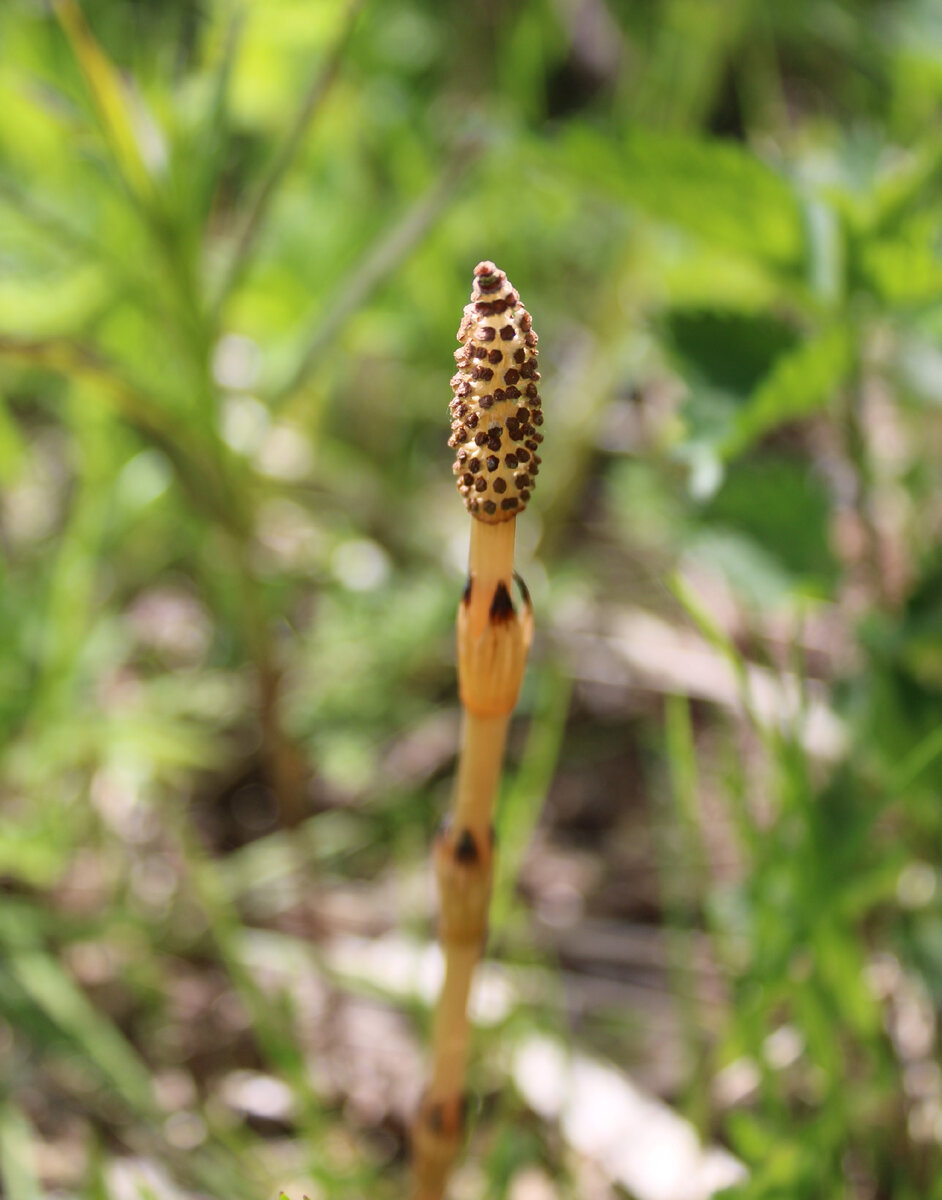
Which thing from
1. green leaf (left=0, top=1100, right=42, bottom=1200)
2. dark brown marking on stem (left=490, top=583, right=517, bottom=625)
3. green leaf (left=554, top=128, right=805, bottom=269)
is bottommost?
green leaf (left=0, top=1100, right=42, bottom=1200)

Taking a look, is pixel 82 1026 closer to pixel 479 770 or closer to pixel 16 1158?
pixel 16 1158

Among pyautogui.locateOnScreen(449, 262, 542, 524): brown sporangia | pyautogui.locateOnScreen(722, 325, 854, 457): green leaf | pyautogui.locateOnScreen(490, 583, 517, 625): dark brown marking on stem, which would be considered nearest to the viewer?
pyautogui.locateOnScreen(449, 262, 542, 524): brown sporangia

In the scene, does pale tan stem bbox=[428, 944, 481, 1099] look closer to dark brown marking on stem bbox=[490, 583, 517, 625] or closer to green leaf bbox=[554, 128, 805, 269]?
dark brown marking on stem bbox=[490, 583, 517, 625]

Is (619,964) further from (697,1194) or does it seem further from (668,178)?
(668,178)

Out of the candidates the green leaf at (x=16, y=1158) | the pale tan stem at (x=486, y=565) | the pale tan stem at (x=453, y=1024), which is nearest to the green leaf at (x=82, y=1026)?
the green leaf at (x=16, y=1158)

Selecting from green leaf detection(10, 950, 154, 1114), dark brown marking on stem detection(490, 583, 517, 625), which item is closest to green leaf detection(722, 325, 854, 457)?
dark brown marking on stem detection(490, 583, 517, 625)

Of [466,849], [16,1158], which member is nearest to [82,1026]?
[16,1158]

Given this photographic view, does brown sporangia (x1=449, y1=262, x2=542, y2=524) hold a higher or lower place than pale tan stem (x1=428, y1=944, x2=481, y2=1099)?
higher
